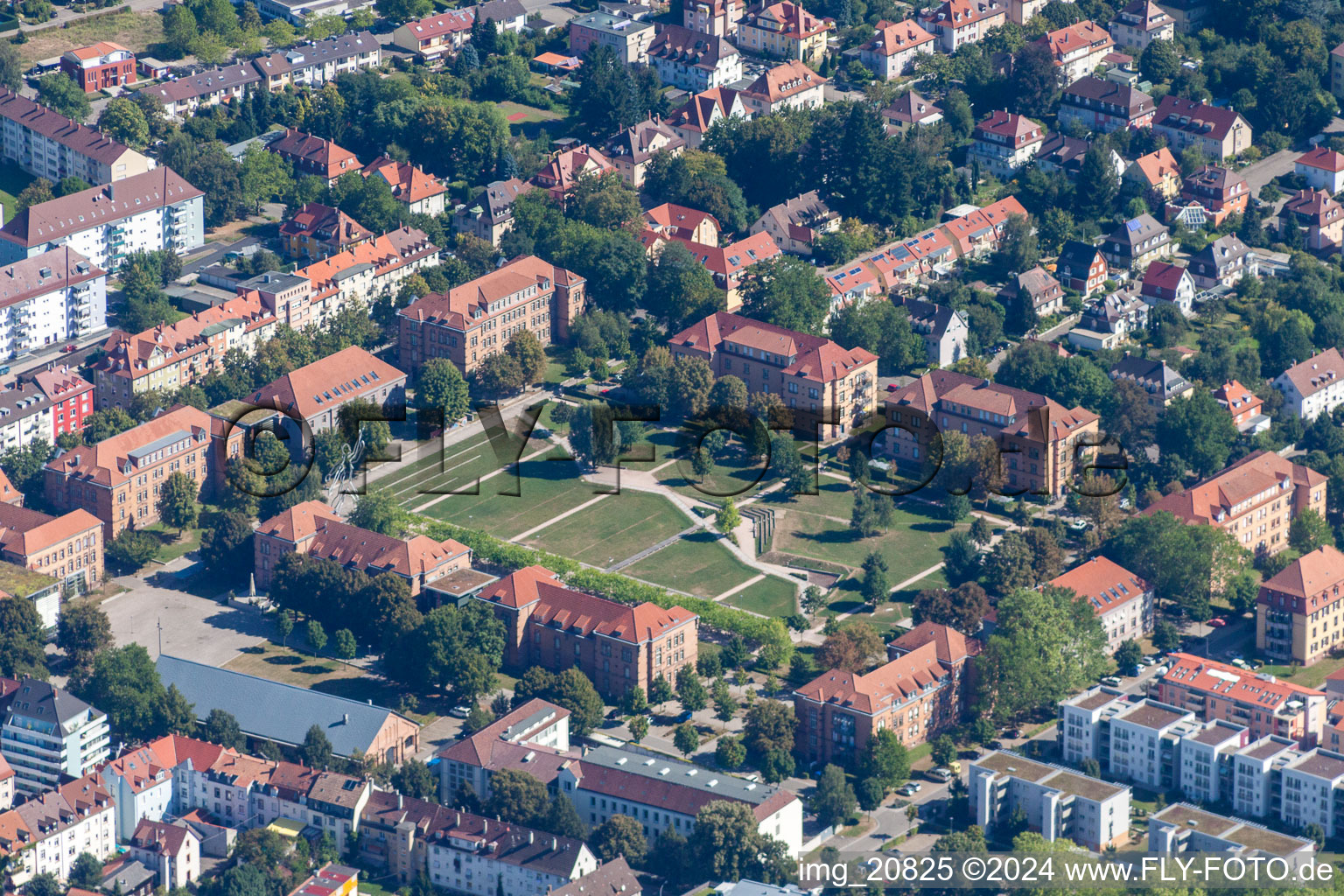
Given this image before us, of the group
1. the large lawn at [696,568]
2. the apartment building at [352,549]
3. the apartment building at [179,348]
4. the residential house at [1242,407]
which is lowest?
the large lawn at [696,568]

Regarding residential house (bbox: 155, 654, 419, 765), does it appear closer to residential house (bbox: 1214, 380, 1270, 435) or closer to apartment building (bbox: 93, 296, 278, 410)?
apartment building (bbox: 93, 296, 278, 410)

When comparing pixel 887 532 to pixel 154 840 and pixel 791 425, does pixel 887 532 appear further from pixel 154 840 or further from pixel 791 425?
pixel 154 840

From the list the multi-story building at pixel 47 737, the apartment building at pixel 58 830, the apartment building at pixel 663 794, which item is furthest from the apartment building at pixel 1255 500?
the apartment building at pixel 58 830

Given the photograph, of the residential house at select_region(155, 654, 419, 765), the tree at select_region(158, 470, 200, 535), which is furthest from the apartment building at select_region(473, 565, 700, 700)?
the tree at select_region(158, 470, 200, 535)

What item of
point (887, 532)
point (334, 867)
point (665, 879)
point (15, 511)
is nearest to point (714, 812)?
point (665, 879)

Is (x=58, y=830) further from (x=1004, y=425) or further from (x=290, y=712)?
(x=1004, y=425)

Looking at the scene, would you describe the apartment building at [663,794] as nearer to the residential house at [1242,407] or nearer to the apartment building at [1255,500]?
the apartment building at [1255,500]
